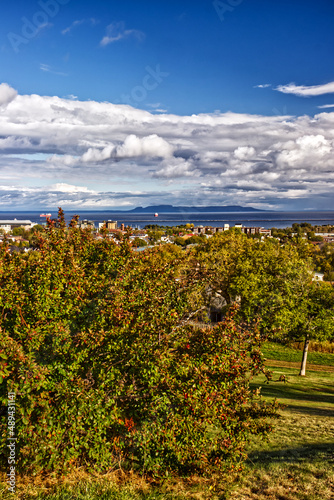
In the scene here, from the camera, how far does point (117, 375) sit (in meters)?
7.61

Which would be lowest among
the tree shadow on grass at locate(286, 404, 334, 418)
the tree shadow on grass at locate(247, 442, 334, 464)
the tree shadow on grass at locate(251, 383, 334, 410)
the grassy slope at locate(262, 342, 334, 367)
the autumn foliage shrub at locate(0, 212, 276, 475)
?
the grassy slope at locate(262, 342, 334, 367)

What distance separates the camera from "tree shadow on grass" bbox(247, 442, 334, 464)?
1063 cm

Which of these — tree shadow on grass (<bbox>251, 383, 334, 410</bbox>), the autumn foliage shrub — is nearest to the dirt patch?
tree shadow on grass (<bbox>251, 383, 334, 410</bbox>)

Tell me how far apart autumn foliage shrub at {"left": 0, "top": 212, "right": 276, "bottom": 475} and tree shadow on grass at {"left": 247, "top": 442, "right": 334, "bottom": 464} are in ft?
8.73

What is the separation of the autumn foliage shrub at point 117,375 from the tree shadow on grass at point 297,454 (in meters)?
2.66

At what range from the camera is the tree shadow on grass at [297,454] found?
1063 centimetres

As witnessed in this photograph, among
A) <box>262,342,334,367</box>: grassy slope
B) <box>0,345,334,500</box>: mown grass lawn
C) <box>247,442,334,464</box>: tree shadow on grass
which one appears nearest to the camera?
<box>0,345,334,500</box>: mown grass lawn

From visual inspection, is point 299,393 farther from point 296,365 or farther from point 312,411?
point 296,365

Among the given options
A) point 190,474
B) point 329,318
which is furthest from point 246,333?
point 329,318

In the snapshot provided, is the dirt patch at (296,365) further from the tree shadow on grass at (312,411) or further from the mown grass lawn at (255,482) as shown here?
the mown grass lawn at (255,482)

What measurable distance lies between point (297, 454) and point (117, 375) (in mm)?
6721

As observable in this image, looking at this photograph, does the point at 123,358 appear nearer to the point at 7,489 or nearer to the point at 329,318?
the point at 7,489

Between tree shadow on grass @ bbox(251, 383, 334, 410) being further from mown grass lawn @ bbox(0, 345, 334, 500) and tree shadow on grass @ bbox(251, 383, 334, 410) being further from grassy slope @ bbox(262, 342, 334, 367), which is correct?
grassy slope @ bbox(262, 342, 334, 367)

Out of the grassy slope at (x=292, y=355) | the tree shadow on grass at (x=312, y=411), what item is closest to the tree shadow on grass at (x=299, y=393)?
the tree shadow on grass at (x=312, y=411)
